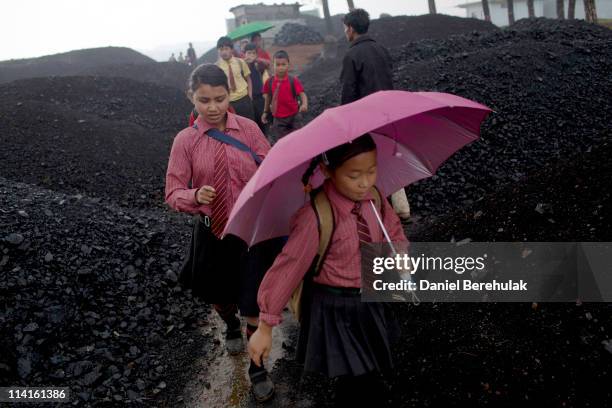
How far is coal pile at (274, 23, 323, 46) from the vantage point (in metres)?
27.7

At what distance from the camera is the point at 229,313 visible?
148 inches

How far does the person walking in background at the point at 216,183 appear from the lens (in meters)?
2.96

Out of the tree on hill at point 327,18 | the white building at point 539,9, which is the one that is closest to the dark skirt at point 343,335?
the tree on hill at point 327,18

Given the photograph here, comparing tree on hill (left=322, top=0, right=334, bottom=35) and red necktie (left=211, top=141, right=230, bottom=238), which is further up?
tree on hill (left=322, top=0, right=334, bottom=35)

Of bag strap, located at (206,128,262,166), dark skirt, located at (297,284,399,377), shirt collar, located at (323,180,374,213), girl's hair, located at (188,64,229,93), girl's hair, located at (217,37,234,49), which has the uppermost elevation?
girl's hair, located at (217,37,234,49)

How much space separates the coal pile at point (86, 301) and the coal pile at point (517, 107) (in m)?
3.75

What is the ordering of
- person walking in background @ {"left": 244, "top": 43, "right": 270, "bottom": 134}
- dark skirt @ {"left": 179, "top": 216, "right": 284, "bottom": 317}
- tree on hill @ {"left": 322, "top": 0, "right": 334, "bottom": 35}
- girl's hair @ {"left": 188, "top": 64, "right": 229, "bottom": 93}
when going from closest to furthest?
girl's hair @ {"left": 188, "top": 64, "right": 229, "bottom": 93} → dark skirt @ {"left": 179, "top": 216, "right": 284, "bottom": 317} → person walking in background @ {"left": 244, "top": 43, "right": 270, "bottom": 134} → tree on hill @ {"left": 322, "top": 0, "right": 334, "bottom": 35}

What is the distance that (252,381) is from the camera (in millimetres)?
3484

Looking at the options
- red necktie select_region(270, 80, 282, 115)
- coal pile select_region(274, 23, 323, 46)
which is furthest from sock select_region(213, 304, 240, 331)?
coal pile select_region(274, 23, 323, 46)

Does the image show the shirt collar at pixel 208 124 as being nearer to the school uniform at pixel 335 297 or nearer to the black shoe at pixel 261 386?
the school uniform at pixel 335 297

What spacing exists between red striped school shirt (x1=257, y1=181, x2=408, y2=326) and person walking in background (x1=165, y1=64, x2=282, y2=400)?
77cm

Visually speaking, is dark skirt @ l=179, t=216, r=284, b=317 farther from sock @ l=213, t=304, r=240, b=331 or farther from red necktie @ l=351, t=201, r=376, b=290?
red necktie @ l=351, t=201, r=376, b=290

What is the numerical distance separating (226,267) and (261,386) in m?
0.95

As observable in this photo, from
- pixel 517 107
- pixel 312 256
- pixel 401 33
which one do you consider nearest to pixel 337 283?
pixel 312 256
